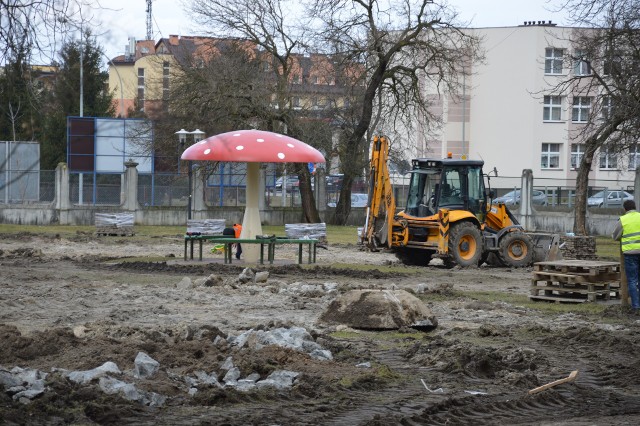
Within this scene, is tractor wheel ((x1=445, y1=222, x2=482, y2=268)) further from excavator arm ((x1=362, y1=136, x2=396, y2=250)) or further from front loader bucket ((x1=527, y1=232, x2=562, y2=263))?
front loader bucket ((x1=527, y1=232, x2=562, y2=263))

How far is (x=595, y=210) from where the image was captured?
46.2 m

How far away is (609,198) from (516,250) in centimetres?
2218

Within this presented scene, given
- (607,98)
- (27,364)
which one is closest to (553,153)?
(607,98)

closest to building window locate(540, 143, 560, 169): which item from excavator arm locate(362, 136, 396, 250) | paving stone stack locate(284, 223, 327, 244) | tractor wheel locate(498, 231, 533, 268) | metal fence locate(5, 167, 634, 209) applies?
metal fence locate(5, 167, 634, 209)

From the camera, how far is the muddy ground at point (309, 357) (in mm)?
9906

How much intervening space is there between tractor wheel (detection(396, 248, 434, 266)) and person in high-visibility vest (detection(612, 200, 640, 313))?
10900 millimetres

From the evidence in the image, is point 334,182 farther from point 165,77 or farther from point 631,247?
point 631,247

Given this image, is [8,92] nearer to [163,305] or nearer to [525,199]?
[163,305]

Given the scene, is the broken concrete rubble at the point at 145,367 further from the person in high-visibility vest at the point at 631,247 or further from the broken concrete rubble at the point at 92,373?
the person in high-visibility vest at the point at 631,247

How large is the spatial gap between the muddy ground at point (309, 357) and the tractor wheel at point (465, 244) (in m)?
3.86

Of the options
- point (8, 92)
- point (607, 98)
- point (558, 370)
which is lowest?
point (558, 370)

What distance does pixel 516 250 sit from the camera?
1104 inches

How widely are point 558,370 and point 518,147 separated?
56.8 m

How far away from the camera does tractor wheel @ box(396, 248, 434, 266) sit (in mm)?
28578
